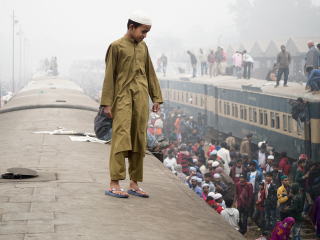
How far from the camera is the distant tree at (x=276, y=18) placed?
6719 centimetres

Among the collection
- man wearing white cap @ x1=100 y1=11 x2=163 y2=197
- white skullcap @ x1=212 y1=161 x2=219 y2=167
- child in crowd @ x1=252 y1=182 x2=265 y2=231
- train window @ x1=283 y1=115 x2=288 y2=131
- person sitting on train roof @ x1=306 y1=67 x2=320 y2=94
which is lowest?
child in crowd @ x1=252 y1=182 x2=265 y2=231

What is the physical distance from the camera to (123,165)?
147 inches

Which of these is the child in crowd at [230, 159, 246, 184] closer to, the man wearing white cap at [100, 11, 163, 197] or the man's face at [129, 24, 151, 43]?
the man wearing white cap at [100, 11, 163, 197]

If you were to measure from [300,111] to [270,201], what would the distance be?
5.38m

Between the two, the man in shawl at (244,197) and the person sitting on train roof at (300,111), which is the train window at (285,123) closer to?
the person sitting on train roof at (300,111)

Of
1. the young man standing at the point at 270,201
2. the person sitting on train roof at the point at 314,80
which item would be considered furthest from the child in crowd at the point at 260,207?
the person sitting on train roof at the point at 314,80

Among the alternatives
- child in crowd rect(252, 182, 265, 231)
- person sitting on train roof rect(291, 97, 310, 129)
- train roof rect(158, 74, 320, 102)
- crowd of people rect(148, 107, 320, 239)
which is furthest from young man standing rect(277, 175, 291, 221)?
person sitting on train roof rect(291, 97, 310, 129)

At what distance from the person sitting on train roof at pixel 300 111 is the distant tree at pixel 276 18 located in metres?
53.7

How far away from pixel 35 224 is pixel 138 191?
1.24 metres

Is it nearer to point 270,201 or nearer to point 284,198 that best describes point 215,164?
point 270,201

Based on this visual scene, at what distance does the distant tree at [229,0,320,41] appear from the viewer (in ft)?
220

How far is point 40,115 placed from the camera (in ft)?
27.9

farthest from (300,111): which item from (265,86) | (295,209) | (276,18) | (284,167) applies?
(276,18)

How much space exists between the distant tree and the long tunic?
211 feet
